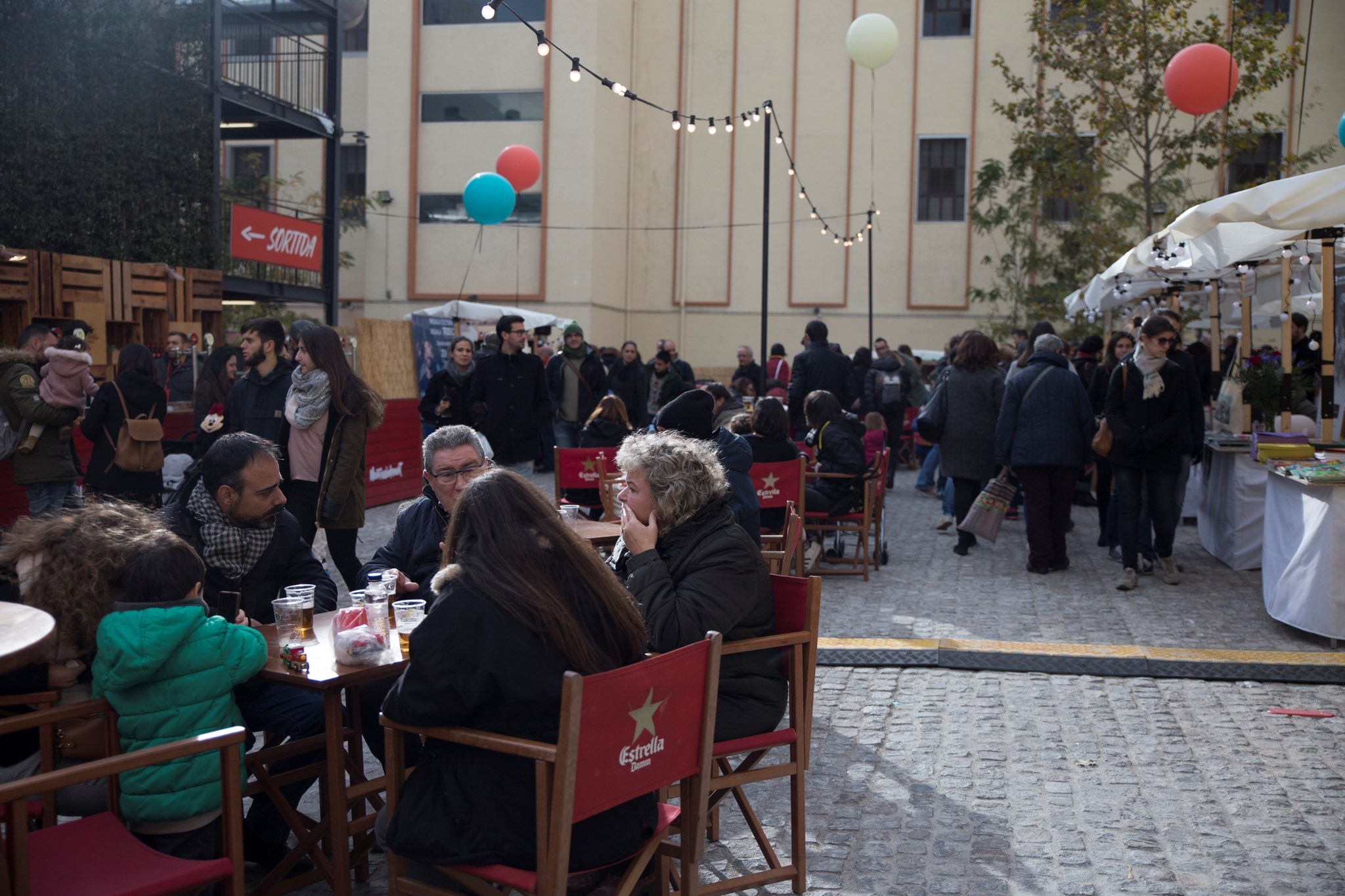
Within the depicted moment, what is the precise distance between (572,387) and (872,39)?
6781mm

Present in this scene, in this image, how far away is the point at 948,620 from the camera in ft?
23.2

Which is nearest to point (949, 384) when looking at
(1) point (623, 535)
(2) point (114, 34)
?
(1) point (623, 535)

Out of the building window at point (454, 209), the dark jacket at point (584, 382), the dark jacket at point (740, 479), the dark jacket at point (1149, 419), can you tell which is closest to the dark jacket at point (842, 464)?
the dark jacket at point (1149, 419)

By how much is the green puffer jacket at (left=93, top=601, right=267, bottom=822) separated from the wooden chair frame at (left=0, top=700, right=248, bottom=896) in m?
0.09

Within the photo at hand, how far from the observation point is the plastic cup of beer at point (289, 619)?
330cm

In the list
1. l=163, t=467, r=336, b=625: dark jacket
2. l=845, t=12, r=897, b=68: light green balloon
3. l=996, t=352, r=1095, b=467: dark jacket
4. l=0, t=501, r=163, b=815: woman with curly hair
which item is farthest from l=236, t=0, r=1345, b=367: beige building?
l=0, t=501, r=163, b=815: woman with curly hair

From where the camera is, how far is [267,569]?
12.8 feet

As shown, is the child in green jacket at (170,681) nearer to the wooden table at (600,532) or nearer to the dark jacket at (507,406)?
the wooden table at (600,532)

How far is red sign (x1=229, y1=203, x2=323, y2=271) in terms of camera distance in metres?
16.4

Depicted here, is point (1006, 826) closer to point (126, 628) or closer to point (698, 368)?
point (126, 628)

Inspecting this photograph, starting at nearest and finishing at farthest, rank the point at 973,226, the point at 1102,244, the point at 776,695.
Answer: the point at 776,695 < the point at 1102,244 < the point at 973,226

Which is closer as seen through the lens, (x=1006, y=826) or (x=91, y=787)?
(x=91, y=787)

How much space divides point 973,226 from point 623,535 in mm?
24608

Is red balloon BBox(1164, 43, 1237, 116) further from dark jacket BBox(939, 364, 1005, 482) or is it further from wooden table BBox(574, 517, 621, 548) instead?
wooden table BBox(574, 517, 621, 548)
